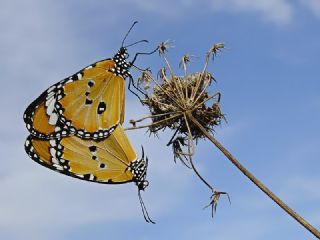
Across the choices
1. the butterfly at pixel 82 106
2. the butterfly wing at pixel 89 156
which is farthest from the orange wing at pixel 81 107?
the butterfly wing at pixel 89 156

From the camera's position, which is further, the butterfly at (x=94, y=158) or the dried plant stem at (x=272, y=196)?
the butterfly at (x=94, y=158)

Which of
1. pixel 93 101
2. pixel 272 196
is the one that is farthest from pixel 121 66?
pixel 272 196

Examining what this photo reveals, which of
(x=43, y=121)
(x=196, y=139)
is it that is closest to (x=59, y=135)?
(x=43, y=121)

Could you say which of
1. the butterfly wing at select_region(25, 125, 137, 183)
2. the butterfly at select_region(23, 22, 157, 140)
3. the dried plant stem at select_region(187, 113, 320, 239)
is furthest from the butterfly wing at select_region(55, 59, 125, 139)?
the dried plant stem at select_region(187, 113, 320, 239)

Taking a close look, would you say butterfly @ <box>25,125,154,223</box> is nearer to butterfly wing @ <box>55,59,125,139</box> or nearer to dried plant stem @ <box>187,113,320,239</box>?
butterfly wing @ <box>55,59,125,139</box>

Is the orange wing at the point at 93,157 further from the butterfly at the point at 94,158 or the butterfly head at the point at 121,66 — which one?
the butterfly head at the point at 121,66

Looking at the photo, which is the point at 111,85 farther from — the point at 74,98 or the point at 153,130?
the point at 153,130
